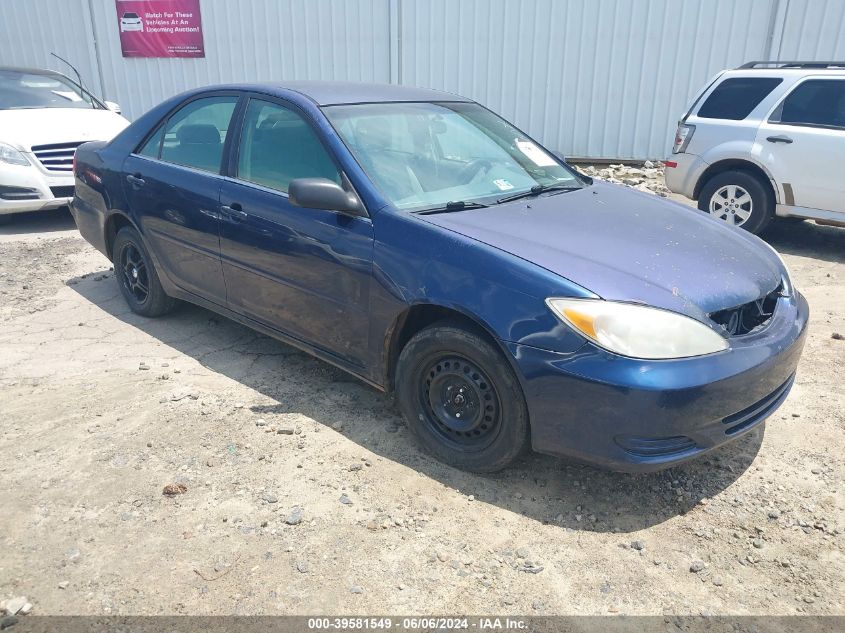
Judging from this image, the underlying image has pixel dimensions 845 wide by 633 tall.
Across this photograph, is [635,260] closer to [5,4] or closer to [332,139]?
[332,139]

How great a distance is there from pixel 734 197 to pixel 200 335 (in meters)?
5.44

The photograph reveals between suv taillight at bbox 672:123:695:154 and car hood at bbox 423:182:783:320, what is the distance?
395cm

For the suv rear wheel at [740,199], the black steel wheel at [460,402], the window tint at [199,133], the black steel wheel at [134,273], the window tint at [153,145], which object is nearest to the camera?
the black steel wheel at [460,402]

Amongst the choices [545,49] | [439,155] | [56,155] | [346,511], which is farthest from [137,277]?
[545,49]

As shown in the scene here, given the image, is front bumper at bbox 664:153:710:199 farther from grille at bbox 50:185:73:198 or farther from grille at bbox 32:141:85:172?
grille at bbox 50:185:73:198

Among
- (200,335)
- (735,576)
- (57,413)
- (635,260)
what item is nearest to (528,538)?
(735,576)

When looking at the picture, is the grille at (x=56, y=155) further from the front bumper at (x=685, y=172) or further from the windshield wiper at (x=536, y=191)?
the front bumper at (x=685, y=172)

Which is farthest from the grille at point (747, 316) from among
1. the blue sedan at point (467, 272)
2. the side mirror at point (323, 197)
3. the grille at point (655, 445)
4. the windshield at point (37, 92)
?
the windshield at point (37, 92)

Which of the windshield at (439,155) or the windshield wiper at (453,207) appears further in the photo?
the windshield at (439,155)

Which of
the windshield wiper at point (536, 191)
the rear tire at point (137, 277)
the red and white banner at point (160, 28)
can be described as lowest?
the rear tire at point (137, 277)

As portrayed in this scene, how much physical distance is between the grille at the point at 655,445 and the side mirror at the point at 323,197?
61.6 inches

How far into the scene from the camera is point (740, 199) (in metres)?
7.02

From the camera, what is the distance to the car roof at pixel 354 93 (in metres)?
3.83

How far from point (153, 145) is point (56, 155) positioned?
12.0ft
